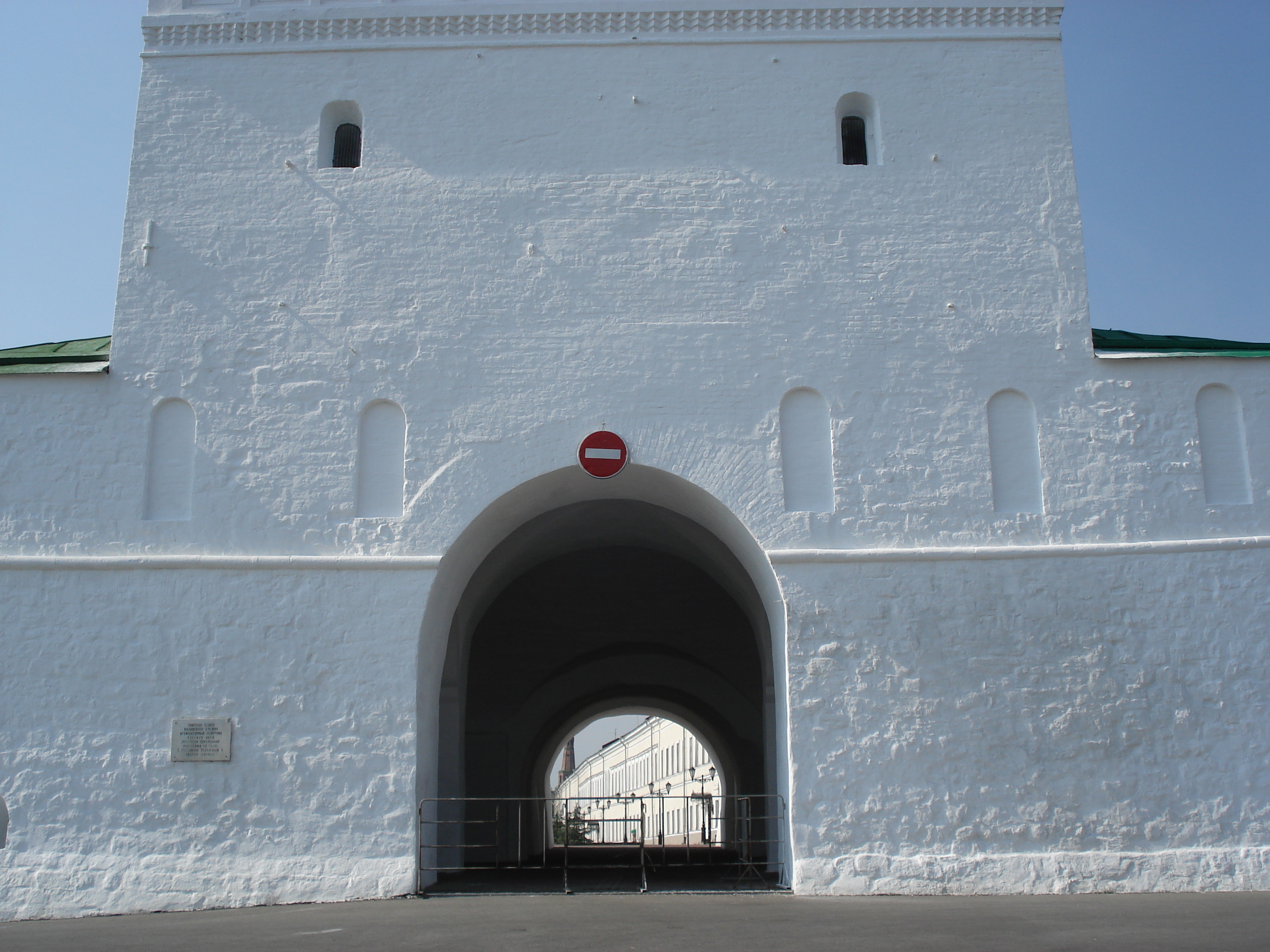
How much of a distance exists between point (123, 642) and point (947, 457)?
7.48 metres

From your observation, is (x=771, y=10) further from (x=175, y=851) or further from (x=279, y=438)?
(x=175, y=851)

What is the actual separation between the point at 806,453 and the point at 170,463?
5.80 meters

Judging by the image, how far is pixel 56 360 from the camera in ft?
36.2

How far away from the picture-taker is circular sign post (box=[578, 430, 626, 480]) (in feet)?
34.3

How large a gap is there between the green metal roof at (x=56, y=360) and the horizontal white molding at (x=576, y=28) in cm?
307

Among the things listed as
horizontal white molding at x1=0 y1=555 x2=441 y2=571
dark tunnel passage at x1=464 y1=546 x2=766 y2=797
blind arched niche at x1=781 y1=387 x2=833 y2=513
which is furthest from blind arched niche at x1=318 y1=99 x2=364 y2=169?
dark tunnel passage at x1=464 y1=546 x2=766 y2=797

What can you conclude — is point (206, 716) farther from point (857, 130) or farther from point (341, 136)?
point (857, 130)

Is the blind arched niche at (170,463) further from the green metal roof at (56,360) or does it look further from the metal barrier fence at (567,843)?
the metal barrier fence at (567,843)

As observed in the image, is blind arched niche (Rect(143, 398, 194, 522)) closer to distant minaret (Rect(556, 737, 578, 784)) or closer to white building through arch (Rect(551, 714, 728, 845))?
white building through arch (Rect(551, 714, 728, 845))

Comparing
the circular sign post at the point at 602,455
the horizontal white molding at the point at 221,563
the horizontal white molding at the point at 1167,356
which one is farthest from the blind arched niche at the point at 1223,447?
the horizontal white molding at the point at 221,563

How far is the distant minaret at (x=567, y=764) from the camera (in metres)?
74.5

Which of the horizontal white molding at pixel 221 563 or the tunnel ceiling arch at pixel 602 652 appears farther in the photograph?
the tunnel ceiling arch at pixel 602 652

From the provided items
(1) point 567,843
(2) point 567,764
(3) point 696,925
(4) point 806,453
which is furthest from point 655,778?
(3) point 696,925

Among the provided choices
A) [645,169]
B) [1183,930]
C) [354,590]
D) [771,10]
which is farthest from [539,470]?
[1183,930]
